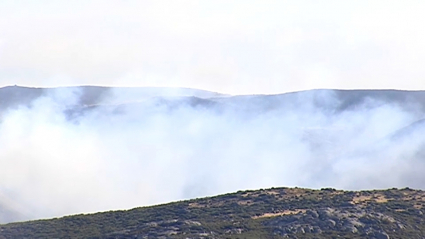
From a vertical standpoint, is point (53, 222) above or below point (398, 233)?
above

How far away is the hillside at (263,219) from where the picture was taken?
A: 3937 inches

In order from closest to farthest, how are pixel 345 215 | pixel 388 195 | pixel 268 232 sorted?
pixel 268 232
pixel 345 215
pixel 388 195

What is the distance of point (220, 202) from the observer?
119 meters

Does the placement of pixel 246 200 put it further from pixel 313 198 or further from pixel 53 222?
pixel 53 222

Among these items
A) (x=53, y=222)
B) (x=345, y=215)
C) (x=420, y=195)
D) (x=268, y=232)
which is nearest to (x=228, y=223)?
(x=268, y=232)

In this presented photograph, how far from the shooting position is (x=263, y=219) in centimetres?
10569

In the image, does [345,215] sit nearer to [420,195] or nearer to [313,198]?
[313,198]

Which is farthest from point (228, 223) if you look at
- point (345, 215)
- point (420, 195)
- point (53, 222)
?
point (420, 195)

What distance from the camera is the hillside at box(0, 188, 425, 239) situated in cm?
10000

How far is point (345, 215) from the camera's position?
346 feet

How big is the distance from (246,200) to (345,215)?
18.1 m

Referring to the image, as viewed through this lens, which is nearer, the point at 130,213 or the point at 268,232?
the point at 268,232

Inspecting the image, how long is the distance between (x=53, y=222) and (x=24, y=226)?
376 centimetres

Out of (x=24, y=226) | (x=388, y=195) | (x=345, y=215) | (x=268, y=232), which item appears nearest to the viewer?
(x=268, y=232)
